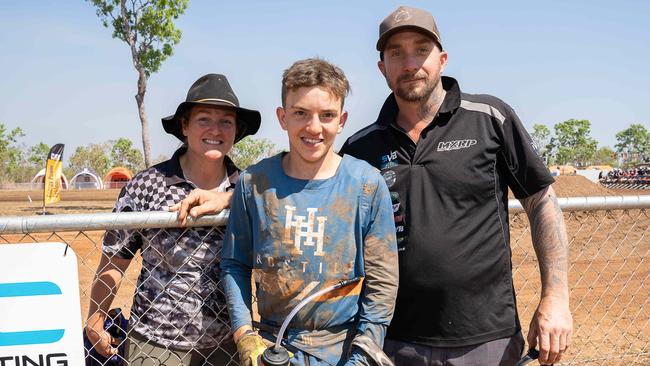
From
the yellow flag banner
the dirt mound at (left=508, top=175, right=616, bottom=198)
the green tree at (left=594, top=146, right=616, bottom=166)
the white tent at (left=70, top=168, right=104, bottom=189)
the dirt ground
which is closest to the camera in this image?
the dirt ground

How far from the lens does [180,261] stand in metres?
2.86

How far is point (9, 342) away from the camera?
2592 mm

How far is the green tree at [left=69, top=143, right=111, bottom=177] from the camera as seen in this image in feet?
293

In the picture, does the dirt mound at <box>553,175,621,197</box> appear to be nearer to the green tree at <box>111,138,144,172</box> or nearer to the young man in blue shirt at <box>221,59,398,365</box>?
the young man in blue shirt at <box>221,59,398,365</box>

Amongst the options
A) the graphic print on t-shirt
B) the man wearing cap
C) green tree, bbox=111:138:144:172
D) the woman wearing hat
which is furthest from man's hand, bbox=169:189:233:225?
green tree, bbox=111:138:144:172

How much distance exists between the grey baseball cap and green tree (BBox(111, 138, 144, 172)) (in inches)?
3488

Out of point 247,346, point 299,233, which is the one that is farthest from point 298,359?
point 299,233

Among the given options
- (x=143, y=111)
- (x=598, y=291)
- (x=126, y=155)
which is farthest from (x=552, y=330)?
(x=126, y=155)

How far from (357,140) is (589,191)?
25.5 m

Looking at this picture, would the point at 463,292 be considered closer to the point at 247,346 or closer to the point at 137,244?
the point at 247,346

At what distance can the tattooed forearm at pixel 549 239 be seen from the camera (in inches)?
111

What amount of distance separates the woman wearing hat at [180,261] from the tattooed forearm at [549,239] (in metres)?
1.54

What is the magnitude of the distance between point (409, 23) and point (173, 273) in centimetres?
167

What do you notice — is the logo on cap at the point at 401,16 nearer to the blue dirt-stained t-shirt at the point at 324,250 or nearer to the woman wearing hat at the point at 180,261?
the blue dirt-stained t-shirt at the point at 324,250
